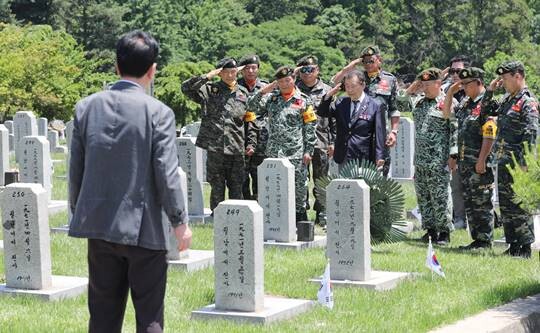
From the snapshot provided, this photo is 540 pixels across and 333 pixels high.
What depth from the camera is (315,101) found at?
523 inches

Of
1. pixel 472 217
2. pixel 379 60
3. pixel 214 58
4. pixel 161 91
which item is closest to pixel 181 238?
pixel 472 217

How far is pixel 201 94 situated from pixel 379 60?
2360 mm

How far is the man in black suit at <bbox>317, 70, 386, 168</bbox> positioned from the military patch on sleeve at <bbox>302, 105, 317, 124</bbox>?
1045 millimetres

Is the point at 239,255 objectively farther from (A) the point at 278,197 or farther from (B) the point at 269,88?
(B) the point at 269,88

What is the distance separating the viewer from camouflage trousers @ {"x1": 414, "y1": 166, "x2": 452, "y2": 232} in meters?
12.0

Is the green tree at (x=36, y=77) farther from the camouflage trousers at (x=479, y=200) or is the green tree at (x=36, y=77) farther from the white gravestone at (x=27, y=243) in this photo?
the white gravestone at (x=27, y=243)

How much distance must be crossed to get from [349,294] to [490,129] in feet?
10.4

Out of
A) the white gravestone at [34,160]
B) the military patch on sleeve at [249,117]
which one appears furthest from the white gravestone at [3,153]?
the military patch on sleeve at [249,117]

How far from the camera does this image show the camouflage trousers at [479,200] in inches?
454

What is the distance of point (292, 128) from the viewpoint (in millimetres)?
12617

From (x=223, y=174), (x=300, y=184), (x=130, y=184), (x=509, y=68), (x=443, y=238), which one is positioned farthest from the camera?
(x=223, y=174)

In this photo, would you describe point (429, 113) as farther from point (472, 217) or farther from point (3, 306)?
point (3, 306)

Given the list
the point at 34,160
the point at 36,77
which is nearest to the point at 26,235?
the point at 34,160

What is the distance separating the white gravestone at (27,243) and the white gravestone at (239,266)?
1.60m
